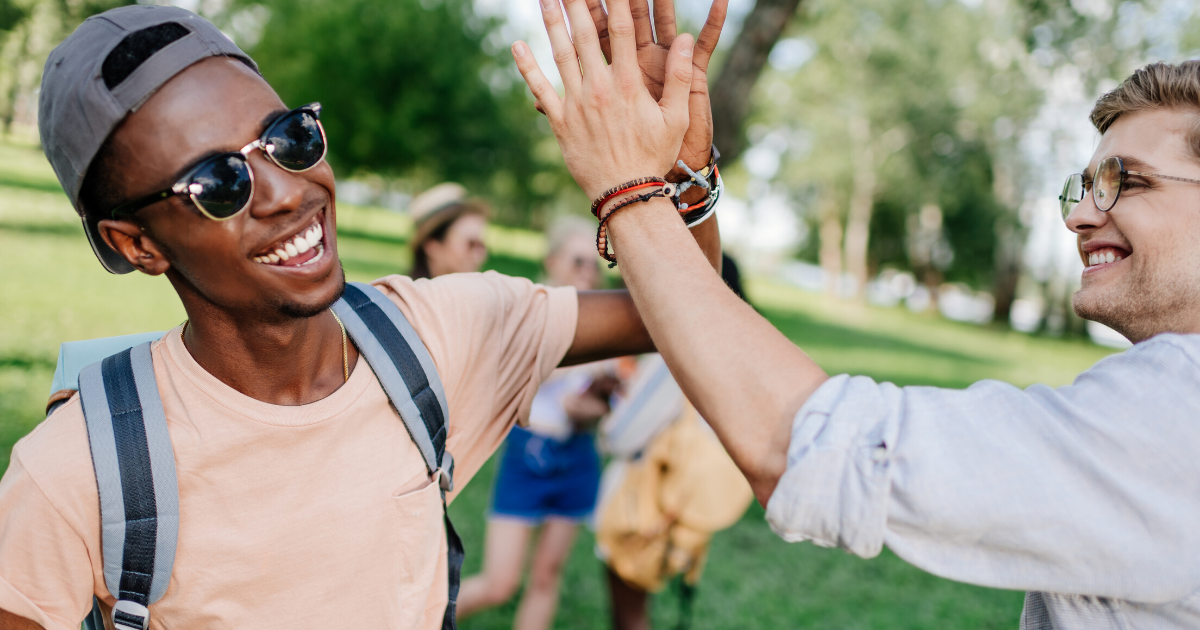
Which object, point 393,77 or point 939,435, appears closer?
point 939,435

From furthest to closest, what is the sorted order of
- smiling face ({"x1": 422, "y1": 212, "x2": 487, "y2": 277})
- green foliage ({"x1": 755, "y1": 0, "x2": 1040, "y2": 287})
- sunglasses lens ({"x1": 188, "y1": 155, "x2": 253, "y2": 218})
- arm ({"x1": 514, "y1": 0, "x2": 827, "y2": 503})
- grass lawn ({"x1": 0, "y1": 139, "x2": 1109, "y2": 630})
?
1. green foliage ({"x1": 755, "y1": 0, "x2": 1040, "y2": 287})
2. grass lawn ({"x1": 0, "y1": 139, "x2": 1109, "y2": 630})
3. smiling face ({"x1": 422, "y1": 212, "x2": 487, "y2": 277})
4. sunglasses lens ({"x1": 188, "y1": 155, "x2": 253, "y2": 218})
5. arm ({"x1": 514, "y1": 0, "x2": 827, "y2": 503})

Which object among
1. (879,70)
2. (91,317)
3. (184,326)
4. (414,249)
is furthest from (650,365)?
(879,70)

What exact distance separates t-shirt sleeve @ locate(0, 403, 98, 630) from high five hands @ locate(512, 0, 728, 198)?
1.18 m

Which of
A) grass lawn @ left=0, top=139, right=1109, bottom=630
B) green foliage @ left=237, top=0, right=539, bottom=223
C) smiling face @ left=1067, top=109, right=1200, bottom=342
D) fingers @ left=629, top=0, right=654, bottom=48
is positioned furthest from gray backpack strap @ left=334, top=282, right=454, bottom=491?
green foliage @ left=237, top=0, right=539, bottom=223

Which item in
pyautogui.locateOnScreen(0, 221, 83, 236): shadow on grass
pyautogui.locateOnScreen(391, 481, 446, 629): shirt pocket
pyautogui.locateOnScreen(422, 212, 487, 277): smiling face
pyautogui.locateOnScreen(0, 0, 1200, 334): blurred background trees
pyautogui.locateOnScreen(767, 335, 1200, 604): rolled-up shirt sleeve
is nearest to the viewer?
pyautogui.locateOnScreen(767, 335, 1200, 604): rolled-up shirt sleeve

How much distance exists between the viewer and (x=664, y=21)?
164cm

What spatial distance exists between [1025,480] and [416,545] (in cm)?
130

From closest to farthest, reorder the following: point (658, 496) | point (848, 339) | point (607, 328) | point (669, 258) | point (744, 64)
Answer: point (669, 258), point (607, 328), point (658, 496), point (744, 64), point (848, 339)

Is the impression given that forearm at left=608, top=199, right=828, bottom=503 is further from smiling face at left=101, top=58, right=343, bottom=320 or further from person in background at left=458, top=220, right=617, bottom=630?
person in background at left=458, top=220, right=617, bottom=630

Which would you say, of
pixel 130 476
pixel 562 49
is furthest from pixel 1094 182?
pixel 130 476

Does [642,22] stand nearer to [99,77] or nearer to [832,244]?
[99,77]

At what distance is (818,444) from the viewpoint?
1175 mm

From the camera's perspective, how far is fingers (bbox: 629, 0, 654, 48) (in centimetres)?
159

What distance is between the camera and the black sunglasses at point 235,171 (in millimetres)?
1486
